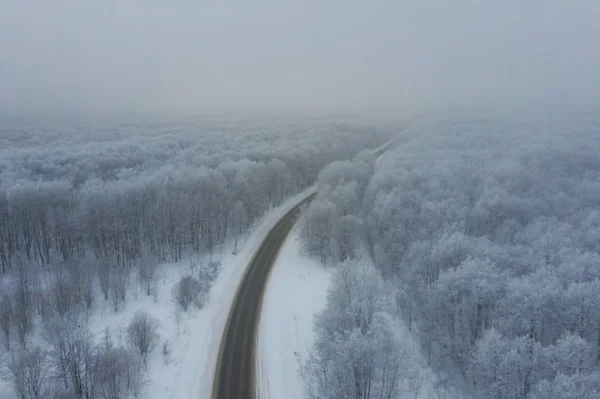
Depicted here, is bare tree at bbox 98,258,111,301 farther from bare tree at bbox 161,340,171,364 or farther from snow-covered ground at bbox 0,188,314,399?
bare tree at bbox 161,340,171,364

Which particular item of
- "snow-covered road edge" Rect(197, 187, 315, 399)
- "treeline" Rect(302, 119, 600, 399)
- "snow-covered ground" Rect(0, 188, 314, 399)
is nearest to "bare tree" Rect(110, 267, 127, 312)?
"snow-covered ground" Rect(0, 188, 314, 399)

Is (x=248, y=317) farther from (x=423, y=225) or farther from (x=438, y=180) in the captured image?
(x=438, y=180)

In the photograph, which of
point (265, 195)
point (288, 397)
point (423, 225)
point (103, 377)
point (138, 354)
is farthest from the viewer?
point (265, 195)

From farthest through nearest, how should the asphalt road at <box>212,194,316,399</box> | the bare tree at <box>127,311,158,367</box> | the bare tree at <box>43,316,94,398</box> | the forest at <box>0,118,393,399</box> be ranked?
the bare tree at <box>127,311,158,367</box>, the asphalt road at <box>212,194,316,399</box>, the forest at <box>0,118,393,399</box>, the bare tree at <box>43,316,94,398</box>

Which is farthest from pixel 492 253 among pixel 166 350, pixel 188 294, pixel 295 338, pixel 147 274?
pixel 147 274

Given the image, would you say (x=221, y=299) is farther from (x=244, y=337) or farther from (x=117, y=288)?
(x=117, y=288)

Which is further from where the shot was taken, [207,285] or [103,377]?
[207,285]

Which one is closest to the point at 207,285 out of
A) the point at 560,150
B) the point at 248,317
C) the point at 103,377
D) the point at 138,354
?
the point at 248,317
